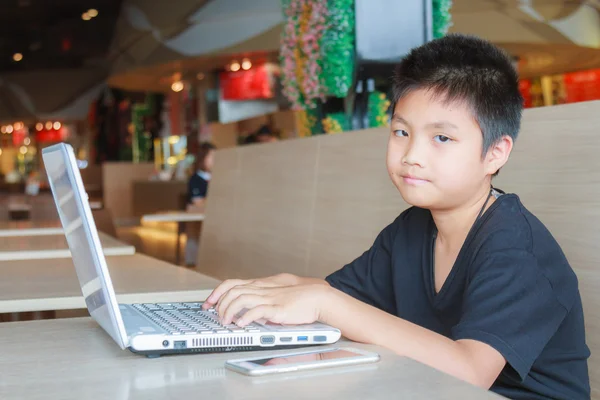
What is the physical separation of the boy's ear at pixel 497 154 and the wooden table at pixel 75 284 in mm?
630

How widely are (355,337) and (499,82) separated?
0.49 metres

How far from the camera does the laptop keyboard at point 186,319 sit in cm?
104

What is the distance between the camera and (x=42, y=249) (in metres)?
2.54

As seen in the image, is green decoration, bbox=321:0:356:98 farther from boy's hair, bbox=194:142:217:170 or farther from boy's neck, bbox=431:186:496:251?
boy's hair, bbox=194:142:217:170

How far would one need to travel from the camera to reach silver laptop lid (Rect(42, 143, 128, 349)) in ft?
3.28

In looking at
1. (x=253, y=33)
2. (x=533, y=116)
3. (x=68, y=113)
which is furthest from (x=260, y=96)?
(x=533, y=116)

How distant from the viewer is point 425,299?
1.37 metres

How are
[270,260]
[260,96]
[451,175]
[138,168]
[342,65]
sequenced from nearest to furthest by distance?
[451,175]
[270,260]
[342,65]
[260,96]
[138,168]

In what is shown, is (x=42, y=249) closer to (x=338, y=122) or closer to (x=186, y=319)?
(x=338, y=122)

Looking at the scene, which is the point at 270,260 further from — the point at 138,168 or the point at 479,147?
the point at 138,168

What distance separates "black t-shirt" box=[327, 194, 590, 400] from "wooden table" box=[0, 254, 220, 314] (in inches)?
17.6

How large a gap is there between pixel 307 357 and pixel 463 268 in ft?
1.32

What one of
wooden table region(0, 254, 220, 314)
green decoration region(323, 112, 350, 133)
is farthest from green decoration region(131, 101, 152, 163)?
wooden table region(0, 254, 220, 314)

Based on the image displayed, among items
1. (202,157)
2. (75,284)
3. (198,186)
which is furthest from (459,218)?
(202,157)
